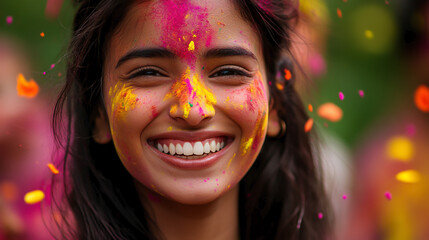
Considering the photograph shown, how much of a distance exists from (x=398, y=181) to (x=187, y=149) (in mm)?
2901

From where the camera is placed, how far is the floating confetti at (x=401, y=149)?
15.4 ft

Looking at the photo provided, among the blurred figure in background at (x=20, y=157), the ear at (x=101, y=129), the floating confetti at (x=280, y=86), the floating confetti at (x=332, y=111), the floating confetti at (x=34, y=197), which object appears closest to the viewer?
the ear at (x=101, y=129)

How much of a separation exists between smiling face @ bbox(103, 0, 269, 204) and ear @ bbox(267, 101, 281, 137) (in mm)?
371

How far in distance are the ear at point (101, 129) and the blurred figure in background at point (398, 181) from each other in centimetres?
246

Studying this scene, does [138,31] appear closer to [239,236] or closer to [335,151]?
[239,236]

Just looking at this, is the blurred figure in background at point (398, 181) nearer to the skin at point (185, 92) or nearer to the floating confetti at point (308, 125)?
the floating confetti at point (308, 125)

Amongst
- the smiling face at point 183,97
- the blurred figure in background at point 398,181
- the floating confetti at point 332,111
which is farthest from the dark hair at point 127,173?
the floating confetti at point 332,111

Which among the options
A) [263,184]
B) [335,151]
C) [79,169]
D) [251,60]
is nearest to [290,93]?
[263,184]

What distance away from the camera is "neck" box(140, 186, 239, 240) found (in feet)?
7.66

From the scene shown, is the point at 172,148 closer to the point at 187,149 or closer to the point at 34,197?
the point at 187,149

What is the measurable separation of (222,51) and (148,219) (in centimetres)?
77

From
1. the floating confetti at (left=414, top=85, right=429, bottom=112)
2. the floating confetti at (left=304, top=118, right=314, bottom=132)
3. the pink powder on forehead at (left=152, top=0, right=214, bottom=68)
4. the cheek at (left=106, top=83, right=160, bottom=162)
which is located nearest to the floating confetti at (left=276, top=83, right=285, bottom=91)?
the floating confetti at (left=304, top=118, right=314, bottom=132)

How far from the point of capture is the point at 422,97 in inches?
198

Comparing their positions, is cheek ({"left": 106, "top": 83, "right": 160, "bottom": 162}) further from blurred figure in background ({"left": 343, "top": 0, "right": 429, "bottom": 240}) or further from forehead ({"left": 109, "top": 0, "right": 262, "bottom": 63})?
blurred figure in background ({"left": 343, "top": 0, "right": 429, "bottom": 240})
